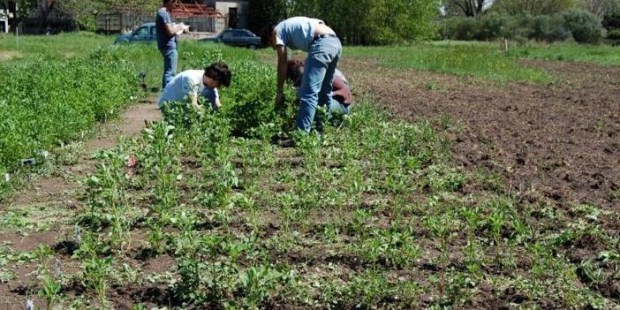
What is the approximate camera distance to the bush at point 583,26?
44000mm

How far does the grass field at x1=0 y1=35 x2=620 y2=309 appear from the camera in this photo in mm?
3801

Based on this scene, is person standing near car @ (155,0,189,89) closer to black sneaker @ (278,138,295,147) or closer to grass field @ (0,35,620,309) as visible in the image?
black sneaker @ (278,138,295,147)

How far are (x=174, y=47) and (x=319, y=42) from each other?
4302 mm

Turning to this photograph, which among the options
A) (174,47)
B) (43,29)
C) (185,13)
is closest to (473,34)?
(185,13)

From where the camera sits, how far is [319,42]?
8.17 meters

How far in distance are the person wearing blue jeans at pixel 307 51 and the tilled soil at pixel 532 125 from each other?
1.60 metres

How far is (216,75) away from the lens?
26.3 ft

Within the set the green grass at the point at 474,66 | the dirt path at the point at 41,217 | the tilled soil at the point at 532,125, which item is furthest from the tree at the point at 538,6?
the dirt path at the point at 41,217

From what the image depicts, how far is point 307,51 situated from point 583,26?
132 feet

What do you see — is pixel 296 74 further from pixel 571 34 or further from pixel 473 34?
pixel 473 34

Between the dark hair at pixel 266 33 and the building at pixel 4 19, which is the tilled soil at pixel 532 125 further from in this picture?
the building at pixel 4 19

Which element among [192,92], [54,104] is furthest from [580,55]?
[54,104]

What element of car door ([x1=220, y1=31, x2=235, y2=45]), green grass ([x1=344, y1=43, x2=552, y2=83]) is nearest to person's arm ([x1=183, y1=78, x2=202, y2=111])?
green grass ([x1=344, y1=43, x2=552, y2=83])

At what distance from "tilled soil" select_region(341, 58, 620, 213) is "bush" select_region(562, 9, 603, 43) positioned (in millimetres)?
26789
